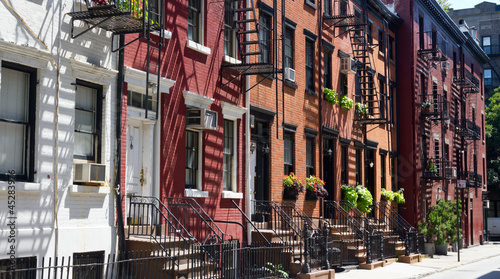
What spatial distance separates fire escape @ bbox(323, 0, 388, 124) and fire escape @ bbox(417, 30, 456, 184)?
545 cm

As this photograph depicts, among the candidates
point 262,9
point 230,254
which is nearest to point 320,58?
point 262,9

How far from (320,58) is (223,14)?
6.74 m

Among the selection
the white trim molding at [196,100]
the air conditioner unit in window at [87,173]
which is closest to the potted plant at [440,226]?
the white trim molding at [196,100]

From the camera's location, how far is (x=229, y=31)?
56.7ft

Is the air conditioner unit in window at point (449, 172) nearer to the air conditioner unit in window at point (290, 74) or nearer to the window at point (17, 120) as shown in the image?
the air conditioner unit in window at point (290, 74)

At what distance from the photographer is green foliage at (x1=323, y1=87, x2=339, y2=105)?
75.2 ft

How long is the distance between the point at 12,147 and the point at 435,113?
25.4 m

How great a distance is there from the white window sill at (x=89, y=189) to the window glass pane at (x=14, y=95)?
1447mm

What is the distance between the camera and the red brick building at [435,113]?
103 feet

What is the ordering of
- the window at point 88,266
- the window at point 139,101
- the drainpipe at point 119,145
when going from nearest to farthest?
the window at point 88,266, the drainpipe at point 119,145, the window at point 139,101

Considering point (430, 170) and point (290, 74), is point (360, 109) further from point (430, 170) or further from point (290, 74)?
point (430, 170)

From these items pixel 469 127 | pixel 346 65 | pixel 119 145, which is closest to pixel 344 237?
pixel 346 65

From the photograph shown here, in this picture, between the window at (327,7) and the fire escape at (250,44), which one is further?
the window at (327,7)

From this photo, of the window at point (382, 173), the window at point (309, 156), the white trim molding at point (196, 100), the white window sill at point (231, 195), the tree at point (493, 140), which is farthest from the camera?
the tree at point (493, 140)
